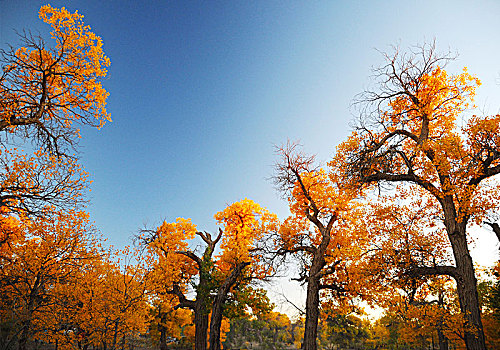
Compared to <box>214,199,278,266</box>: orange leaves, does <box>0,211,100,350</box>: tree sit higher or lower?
lower

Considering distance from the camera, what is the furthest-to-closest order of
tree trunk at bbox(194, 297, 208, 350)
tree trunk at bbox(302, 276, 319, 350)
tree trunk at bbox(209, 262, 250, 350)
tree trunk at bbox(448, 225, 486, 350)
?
1. tree trunk at bbox(194, 297, 208, 350)
2. tree trunk at bbox(209, 262, 250, 350)
3. tree trunk at bbox(302, 276, 319, 350)
4. tree trunk at bbox(448, 225, 486, 350)

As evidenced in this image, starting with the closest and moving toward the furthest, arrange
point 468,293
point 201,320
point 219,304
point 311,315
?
point 468,293, point 311,315, point 219,304, point 201,320

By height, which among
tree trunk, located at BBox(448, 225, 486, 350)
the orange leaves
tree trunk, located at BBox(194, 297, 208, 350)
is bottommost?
tree trunk, located at BBox(194, 297, 208, 350)

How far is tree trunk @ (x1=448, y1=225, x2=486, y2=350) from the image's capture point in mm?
8602

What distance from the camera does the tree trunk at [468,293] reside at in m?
8.60

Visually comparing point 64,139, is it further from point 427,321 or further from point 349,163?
point 427,321

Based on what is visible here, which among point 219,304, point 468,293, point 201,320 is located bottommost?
point 201,320

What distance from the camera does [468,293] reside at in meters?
9.09

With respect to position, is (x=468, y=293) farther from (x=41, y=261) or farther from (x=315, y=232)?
(x=41, y=261)

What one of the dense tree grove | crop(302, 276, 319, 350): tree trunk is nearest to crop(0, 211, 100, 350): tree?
the dense tree grove

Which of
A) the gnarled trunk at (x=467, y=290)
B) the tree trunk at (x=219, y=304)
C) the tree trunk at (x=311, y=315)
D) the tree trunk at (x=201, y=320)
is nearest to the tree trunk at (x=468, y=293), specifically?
the gnarled trunk at (x=467, y=290)

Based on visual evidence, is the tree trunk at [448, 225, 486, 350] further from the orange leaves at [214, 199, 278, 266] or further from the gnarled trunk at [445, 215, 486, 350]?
the orange leaves at [214, 199, 278, 266]

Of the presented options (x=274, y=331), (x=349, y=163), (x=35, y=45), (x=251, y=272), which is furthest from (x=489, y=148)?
(x=274, y=331)

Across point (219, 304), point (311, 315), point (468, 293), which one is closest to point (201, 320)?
point (219, 304)
